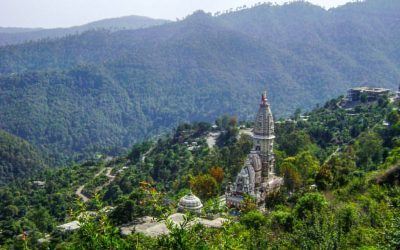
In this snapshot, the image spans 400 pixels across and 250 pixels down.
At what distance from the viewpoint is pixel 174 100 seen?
16775 centimetres

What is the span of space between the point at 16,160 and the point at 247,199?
69986mm

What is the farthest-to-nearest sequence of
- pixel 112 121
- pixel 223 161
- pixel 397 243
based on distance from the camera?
1. pixel 112 121
2. pixel 223 161
3. pixel 397 243

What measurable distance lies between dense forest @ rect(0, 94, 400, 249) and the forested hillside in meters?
20.5

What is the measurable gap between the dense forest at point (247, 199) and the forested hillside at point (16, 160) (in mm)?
20506

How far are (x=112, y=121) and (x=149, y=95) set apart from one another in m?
22.4

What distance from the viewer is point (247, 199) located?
17.7 m

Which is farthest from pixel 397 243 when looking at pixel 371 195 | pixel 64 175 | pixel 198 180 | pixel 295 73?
pixel 295 73

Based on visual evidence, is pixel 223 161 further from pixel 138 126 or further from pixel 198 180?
pixel 138 126

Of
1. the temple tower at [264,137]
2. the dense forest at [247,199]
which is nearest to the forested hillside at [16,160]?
the dense forest at [247,199]

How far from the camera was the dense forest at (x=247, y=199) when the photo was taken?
12.1 m

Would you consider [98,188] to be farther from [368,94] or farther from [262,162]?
[368,94]

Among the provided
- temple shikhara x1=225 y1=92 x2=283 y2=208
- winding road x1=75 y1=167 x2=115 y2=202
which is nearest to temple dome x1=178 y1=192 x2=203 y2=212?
temple shikhara x1=225 y1=92 x2=283 y2=208

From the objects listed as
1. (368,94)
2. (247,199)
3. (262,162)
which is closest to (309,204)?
(247,199)

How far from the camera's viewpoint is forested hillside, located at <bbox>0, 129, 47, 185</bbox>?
79.0 m
